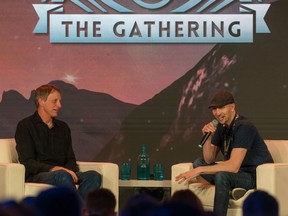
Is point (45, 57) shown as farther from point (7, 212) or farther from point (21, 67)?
point (7, 212)

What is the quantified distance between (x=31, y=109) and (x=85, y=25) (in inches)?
38.6

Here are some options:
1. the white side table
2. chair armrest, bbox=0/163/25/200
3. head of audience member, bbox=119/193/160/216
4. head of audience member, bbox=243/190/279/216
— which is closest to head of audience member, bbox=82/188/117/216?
head of audience member, bbox=119/193/160/216

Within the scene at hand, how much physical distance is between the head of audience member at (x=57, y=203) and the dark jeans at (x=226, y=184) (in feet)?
12.1

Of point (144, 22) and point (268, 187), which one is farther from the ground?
point (144, 22)

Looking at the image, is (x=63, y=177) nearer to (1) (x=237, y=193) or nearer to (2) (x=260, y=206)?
(1) (x=237, y=193)

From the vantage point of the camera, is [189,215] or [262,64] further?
[262,64]

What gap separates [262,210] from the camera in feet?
3.39

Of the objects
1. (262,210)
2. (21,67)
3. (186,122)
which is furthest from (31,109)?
(262,210)

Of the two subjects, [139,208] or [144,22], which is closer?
[139,208]

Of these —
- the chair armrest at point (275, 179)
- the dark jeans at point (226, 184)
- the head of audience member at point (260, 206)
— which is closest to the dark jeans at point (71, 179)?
the dark jeans at point (226, 184)

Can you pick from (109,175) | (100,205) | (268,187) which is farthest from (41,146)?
(100,205)

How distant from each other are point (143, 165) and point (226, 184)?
1467mm

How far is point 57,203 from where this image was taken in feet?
3.14

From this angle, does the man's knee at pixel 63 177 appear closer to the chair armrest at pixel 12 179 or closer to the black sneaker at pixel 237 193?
the chair armrest at pixel 12 179
